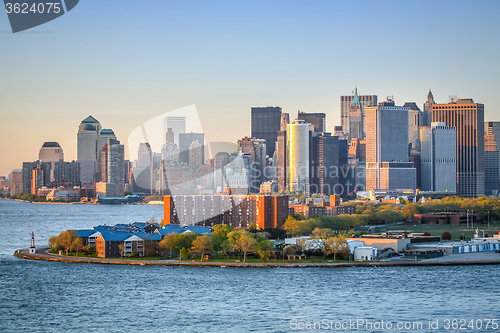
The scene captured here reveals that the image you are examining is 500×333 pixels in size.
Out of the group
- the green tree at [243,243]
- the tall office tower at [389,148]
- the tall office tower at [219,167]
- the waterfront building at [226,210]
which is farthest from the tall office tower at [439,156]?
the green tree at [243,243]

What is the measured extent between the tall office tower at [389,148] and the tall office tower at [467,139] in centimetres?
747

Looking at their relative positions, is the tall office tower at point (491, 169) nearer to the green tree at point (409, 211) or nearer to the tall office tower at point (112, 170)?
the green tree at point (409, 211)

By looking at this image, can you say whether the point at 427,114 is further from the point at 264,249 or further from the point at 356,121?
the point at 264,249

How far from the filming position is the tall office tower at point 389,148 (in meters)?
115

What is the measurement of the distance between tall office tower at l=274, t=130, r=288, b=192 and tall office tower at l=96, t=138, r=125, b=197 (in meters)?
25.5

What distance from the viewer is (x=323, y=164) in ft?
390

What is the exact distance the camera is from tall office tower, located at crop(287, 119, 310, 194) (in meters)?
116

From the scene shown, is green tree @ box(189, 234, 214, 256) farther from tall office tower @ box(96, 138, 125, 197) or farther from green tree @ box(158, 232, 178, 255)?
tall office tower @ box(96, 138, 125, 197)

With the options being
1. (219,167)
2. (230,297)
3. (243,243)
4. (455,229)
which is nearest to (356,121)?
(219,167)

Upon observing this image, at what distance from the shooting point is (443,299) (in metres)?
26.0

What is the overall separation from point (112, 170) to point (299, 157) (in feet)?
101

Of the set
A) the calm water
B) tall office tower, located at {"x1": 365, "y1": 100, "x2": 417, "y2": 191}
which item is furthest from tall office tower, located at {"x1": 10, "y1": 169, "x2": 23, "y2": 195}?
the calm water

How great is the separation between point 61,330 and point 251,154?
95.5m

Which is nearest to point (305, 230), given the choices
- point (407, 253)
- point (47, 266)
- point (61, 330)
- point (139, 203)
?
point (407, 253)
